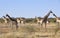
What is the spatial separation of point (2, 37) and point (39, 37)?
106 inches

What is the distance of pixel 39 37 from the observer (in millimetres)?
20734

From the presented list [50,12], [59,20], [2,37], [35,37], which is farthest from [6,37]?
[59,20]

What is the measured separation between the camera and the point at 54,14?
35.2 metres

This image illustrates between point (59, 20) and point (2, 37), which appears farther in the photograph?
point (59, 20)

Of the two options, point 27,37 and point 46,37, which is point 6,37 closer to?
point 27,37

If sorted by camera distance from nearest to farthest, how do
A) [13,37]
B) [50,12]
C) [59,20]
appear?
[13,37] → [50,12] → [59,20]

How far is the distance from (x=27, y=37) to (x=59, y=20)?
1818cm

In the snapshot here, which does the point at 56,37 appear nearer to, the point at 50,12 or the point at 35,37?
the point at 35,37

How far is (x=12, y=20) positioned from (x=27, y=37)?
15564 millimetres

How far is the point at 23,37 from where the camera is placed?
1997cm

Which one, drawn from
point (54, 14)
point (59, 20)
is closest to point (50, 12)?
point (54, 14)

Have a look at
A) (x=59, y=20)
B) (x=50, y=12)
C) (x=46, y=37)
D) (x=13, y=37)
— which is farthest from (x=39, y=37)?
(x=59, y=20)

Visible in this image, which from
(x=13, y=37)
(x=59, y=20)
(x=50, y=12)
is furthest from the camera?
(x=59, y=20)

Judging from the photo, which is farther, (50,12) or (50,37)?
(50,12)
